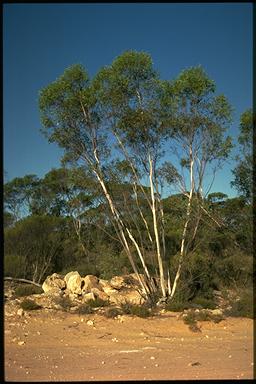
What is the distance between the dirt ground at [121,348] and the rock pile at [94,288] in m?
2.55

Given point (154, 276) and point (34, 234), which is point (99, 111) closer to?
point (154, 276)

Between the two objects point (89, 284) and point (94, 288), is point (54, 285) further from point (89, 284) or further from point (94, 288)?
point (94, 288)

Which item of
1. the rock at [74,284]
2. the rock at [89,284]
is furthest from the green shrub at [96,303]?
the rock at [74,284]

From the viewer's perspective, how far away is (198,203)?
1510 centimetres

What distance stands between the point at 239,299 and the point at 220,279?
3008 mm

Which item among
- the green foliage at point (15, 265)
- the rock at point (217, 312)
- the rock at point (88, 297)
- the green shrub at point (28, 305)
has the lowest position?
the rock at point (217, 312)

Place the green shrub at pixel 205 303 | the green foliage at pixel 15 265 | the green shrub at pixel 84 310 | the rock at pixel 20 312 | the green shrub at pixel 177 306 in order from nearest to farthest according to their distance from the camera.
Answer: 1. the rock at pixel 20 312
2. the green shrub at pixel 84 310
3. the green shrub at pixel 177 306
4. the green shrub at pixel 205 303
5. the green foliage at pixel 15 265

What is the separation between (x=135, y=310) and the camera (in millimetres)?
14328

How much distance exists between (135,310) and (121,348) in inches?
158

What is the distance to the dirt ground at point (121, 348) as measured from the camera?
7.53 metres

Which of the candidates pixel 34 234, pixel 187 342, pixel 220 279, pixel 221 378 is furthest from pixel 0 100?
pixel 34 234

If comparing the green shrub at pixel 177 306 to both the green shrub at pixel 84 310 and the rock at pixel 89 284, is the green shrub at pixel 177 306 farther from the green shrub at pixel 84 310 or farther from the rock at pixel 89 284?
the rock at pixel 89 284

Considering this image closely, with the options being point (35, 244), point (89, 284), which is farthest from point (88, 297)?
point (35, 244)

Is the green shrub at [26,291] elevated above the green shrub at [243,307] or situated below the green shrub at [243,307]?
above
